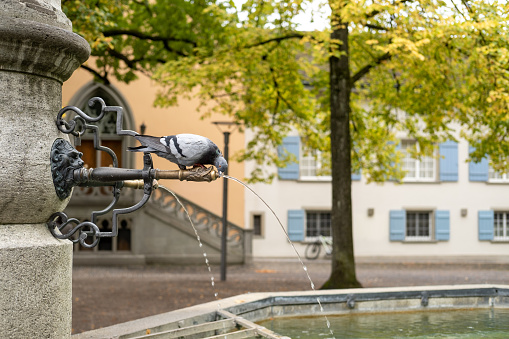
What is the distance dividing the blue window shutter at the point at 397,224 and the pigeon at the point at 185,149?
77.4 feet

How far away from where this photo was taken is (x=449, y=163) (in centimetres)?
2638

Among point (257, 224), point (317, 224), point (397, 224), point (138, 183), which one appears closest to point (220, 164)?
point (138, 183)

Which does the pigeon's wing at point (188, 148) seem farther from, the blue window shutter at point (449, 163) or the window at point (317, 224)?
the blue window shutter at point (449, 163)

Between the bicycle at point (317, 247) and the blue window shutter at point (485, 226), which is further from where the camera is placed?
the blue window shutter at point (485, 226)

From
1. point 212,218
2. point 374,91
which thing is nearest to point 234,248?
point 212,218

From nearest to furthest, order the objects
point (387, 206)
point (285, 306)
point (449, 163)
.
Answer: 1. point (285, 306)
2. point (387, 206)
3. point (449, 163)

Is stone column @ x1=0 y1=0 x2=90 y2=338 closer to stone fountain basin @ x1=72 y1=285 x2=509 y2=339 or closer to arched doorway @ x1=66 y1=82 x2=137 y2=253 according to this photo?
stone fountain basin @ x1=72 y1=285 x2=509 y2=339

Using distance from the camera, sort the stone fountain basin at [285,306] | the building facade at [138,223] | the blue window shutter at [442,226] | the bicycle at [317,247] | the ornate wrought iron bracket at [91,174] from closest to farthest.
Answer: the ornate wrought iron bracket at [91,174] → the stone fountain basin at [285,306] → the building facade at [138,223] → the bicycle at [317,247] → the blue window shutter at [442,226]

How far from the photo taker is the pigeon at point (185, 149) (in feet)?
9.21

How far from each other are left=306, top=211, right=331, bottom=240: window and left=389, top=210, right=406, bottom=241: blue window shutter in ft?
7.49

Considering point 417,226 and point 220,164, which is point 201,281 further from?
point 220,164

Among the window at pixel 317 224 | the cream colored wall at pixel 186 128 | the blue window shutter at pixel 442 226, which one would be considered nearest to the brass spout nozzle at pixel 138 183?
the cream colored wall at pixel 186 128

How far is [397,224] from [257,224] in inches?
201

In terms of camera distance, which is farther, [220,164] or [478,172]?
[478,172]
